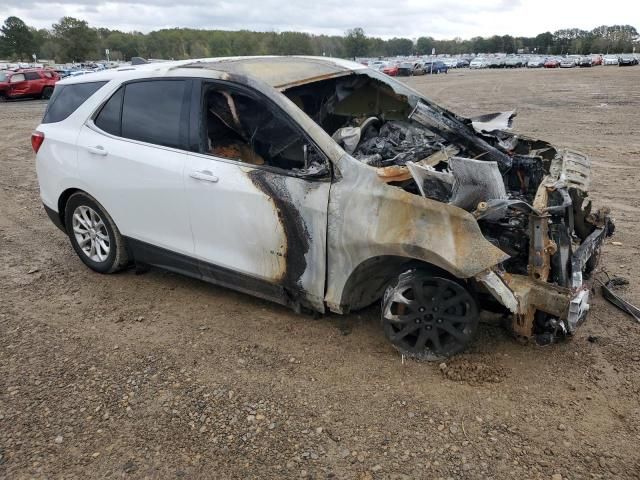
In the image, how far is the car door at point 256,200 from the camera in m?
3.38

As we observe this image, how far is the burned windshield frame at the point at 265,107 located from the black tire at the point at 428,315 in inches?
33.6

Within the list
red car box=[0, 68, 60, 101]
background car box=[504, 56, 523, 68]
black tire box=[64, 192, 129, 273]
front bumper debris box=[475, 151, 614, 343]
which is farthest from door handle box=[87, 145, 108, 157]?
background car box=[504, 56, 523, 68]

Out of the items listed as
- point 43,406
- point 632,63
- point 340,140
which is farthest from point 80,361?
point 632,63

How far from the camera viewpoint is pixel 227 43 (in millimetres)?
127562

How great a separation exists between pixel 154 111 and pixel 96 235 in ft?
4.43

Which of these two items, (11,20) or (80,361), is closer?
(80,361)

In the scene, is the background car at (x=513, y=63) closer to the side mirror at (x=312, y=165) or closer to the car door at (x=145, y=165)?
the car door at (x=145, y=165)

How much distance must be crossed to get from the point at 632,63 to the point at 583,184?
2488 inches

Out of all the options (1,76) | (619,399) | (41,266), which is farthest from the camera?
(1,76)

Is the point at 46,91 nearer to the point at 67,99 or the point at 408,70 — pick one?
the point at 67,99

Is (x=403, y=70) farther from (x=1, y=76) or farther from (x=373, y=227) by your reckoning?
(x=373, y=227)

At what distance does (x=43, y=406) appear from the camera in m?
3.10

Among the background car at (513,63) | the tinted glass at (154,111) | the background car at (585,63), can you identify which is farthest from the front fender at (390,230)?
the background car at (513,63)

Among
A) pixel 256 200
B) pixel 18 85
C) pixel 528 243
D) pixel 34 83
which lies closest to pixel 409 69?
pixel 34 83
